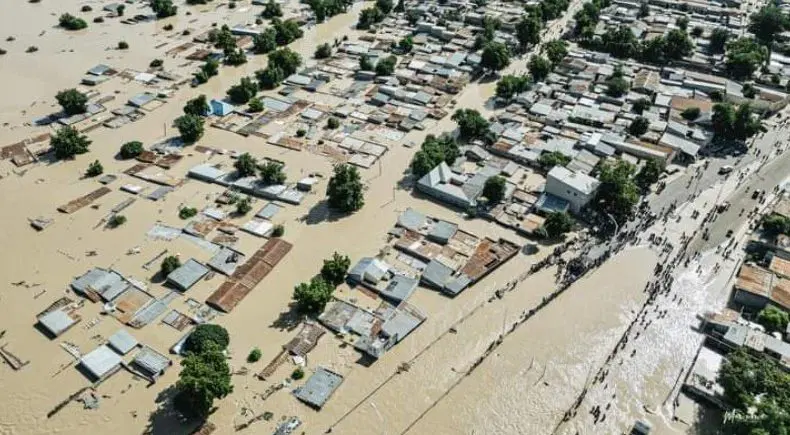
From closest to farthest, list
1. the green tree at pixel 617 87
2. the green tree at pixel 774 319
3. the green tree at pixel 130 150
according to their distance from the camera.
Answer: the green tree at pixel 774 319 → the green tree at pixel 130 150 → the green tree at pixel 617 87

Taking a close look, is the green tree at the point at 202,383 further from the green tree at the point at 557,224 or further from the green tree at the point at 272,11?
the green tree at the point at 272,11

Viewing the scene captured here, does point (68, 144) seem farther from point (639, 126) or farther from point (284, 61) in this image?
point (639, 126)

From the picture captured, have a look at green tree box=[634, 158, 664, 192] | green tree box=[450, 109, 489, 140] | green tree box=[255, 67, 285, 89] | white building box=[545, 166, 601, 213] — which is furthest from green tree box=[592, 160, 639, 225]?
green tree box=[255, 67, 285, 89]

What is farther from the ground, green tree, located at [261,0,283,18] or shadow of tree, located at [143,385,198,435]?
green tree, located at [261,0,283,18]

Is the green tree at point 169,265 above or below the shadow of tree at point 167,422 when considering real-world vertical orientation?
above

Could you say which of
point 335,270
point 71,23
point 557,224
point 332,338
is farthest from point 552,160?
point 71,23

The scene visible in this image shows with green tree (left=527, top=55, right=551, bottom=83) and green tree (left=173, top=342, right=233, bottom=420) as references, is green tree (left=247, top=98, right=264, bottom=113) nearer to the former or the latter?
green tree (left=527, top=55, right=551, bottom=83)

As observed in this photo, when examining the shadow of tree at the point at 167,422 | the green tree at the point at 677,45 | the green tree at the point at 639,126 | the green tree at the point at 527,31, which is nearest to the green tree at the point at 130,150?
the shadow of tree at the point at 167,422
